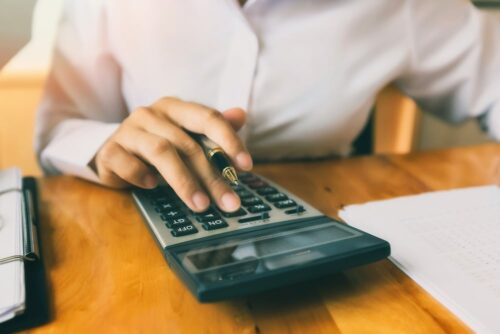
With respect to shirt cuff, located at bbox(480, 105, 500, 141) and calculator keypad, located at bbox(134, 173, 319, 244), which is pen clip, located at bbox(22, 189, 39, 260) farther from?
shirt cuff, located at bbox(480, 105, 500, 141)

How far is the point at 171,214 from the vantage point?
0.38 m

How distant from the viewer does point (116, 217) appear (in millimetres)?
434

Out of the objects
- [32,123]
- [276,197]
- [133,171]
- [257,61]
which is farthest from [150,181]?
[32,123]

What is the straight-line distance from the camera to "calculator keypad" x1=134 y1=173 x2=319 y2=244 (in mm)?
358

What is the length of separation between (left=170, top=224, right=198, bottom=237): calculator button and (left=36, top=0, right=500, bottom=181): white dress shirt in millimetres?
231

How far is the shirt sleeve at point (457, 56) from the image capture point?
0.65 meters

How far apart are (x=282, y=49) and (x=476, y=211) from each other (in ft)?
0.97

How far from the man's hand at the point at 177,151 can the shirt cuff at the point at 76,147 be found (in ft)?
0.09

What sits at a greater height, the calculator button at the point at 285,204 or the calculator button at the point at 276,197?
the calculator button at the point at 285,204

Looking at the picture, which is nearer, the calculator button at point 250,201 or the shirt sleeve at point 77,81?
the calculator button at point 250,201

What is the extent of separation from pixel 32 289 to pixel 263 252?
15 centimetres

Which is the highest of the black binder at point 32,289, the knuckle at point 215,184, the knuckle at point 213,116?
the knuckle at point 213,116

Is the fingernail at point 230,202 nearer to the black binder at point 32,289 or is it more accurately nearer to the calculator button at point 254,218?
the calculator button at point 254,218

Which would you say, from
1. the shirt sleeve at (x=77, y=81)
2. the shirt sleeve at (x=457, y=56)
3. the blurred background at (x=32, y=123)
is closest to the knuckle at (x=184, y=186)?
the shirt sleeve at (x=77, y=81)
